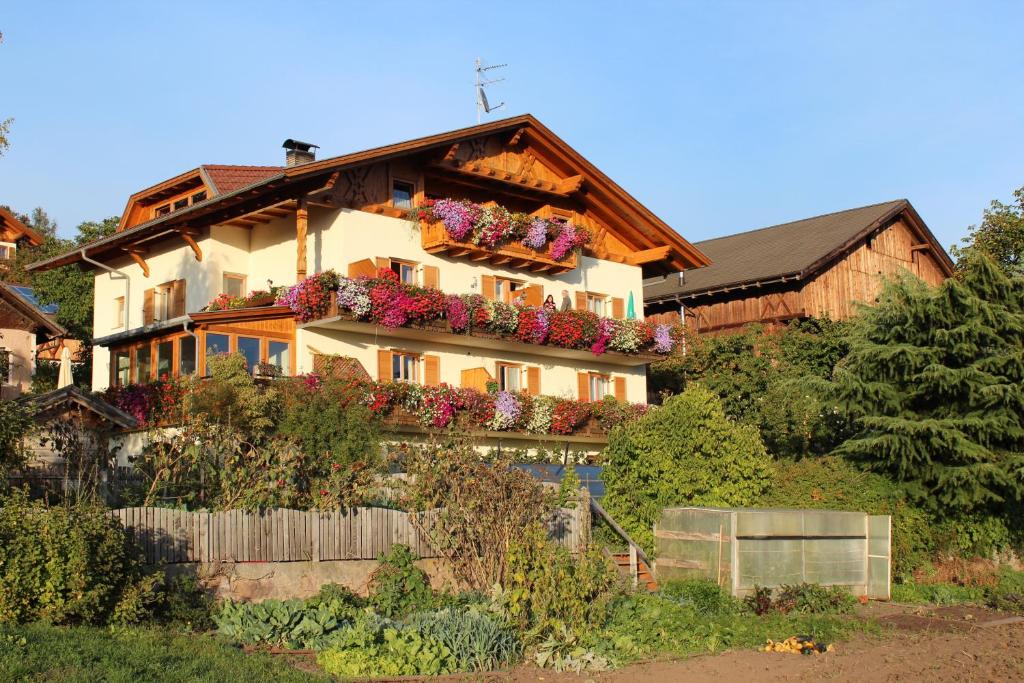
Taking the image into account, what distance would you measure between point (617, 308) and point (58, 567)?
26948 millimetres

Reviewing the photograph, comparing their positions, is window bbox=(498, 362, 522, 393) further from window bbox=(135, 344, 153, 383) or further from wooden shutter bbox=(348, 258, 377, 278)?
window bbox=(135, 344, 153, 383)

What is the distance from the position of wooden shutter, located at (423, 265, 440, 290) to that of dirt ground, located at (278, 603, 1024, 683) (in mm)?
16888

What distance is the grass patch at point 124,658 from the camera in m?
12.0

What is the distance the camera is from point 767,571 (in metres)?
22.7

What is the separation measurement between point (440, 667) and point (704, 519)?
953 cm

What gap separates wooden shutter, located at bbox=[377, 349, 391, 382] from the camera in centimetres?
3160

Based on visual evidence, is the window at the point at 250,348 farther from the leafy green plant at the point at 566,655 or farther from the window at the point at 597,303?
the leafy green plant at the point at 566,655

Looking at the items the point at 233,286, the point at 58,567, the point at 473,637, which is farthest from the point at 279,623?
the point at 233,286

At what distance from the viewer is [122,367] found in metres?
33.4

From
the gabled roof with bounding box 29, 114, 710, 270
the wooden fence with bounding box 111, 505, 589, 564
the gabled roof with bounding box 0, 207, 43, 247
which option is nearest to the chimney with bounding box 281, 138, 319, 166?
the gabled roof with bounding box 29, 114, 710, 270

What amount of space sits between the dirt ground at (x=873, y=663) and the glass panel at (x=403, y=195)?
18.5 metres

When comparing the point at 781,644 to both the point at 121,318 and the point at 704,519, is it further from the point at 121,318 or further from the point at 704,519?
the point at 121,318

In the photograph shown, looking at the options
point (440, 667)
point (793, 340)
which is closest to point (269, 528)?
point (440, 667)

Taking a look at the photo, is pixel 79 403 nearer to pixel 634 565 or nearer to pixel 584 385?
pixel 634 565
